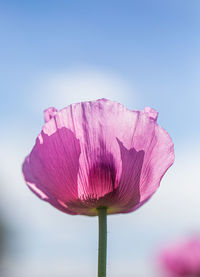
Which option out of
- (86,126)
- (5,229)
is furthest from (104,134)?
(5,229)

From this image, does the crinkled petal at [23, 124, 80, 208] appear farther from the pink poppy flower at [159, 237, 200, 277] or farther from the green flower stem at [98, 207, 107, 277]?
the pink poppy flower at [159, 237, 200, 277]

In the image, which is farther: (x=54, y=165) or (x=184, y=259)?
(x=184, y=259)

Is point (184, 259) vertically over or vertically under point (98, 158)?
under

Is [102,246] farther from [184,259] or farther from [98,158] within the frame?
[184,259]

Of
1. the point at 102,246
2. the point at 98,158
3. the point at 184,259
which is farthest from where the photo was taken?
the point at 184,259

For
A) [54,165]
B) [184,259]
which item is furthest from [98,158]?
[184,259]

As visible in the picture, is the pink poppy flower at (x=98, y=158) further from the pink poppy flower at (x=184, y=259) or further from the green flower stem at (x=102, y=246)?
the pink poppy flower at (x=184, y=259)

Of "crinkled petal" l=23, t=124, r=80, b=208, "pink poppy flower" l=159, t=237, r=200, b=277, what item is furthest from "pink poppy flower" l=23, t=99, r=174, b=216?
"pink poppy flower" l=159, t=237, r=200, b=277
